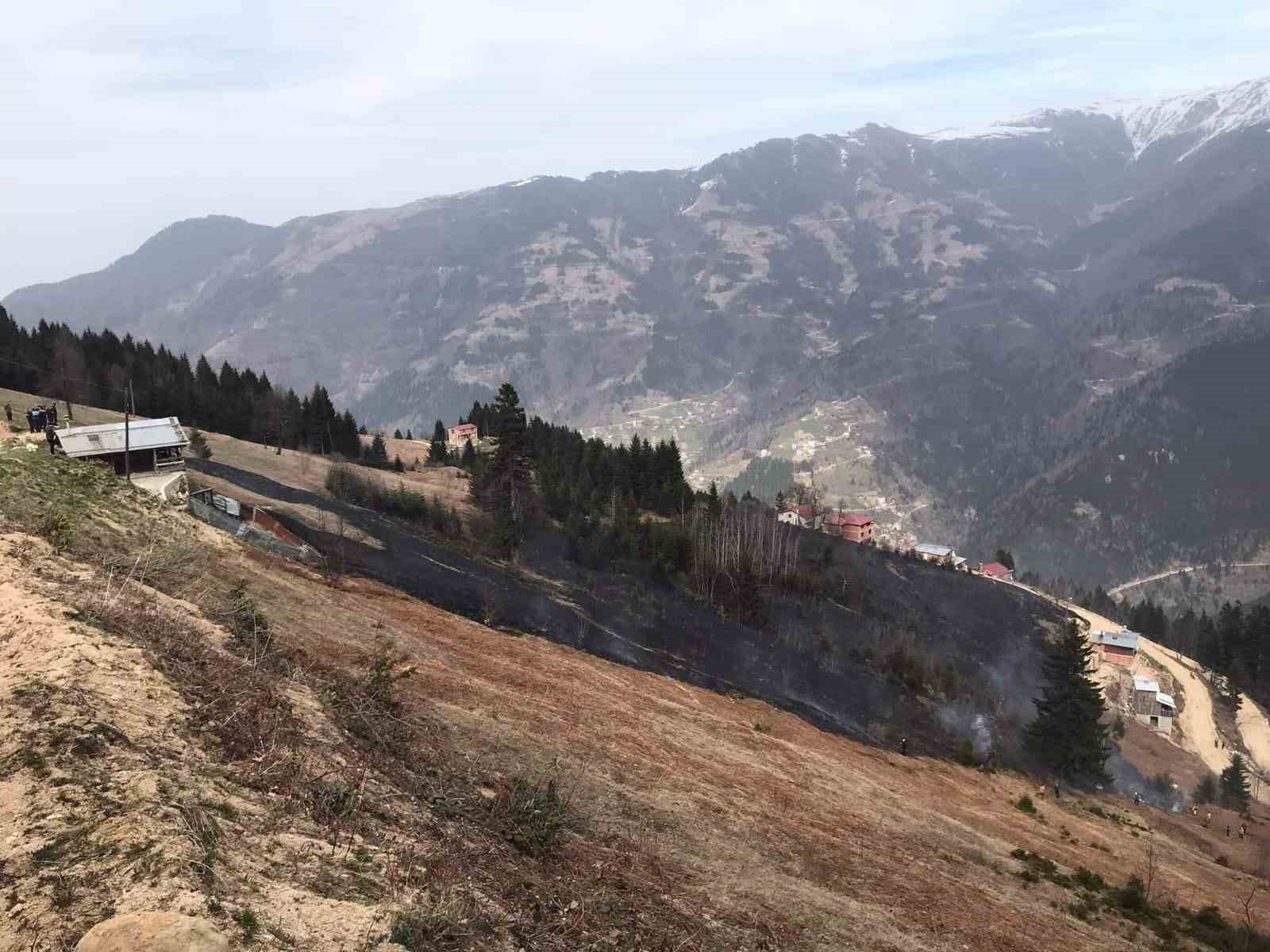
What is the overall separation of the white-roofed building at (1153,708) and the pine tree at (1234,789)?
16.0 m

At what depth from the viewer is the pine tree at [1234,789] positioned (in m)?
63.9

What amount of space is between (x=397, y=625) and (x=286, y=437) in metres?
74.0

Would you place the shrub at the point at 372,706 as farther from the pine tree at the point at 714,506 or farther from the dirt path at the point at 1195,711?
the dirt path at the point at 1195,711

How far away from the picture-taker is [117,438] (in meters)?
37.9

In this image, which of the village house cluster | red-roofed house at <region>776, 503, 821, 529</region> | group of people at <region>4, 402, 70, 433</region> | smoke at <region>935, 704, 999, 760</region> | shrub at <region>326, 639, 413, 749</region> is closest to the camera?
shrub at <region>326, 639, 413, 749</region>

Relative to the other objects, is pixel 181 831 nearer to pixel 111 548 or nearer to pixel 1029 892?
pixel 111 548

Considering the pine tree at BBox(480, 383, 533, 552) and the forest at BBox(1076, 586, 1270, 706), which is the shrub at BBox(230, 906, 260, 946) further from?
the forest at BBox(1076, 586, 1270, 706)

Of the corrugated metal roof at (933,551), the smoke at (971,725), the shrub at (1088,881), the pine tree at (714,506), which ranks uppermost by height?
the pine tree at (714,506)

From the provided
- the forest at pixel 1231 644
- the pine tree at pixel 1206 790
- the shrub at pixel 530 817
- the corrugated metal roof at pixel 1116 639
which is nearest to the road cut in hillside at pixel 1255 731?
the forest at pixel 1231 644

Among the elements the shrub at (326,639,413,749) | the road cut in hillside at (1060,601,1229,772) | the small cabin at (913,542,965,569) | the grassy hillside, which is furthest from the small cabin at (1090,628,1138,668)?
the shrub at (326,639,413,749)

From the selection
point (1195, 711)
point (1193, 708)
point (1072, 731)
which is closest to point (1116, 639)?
point (1193, 708)

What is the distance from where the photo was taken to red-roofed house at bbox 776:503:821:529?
12588 centimetres

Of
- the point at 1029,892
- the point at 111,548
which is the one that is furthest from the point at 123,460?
the point at 1029,892

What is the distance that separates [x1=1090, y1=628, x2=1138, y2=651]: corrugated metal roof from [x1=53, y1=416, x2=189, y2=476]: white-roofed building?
10603cm
